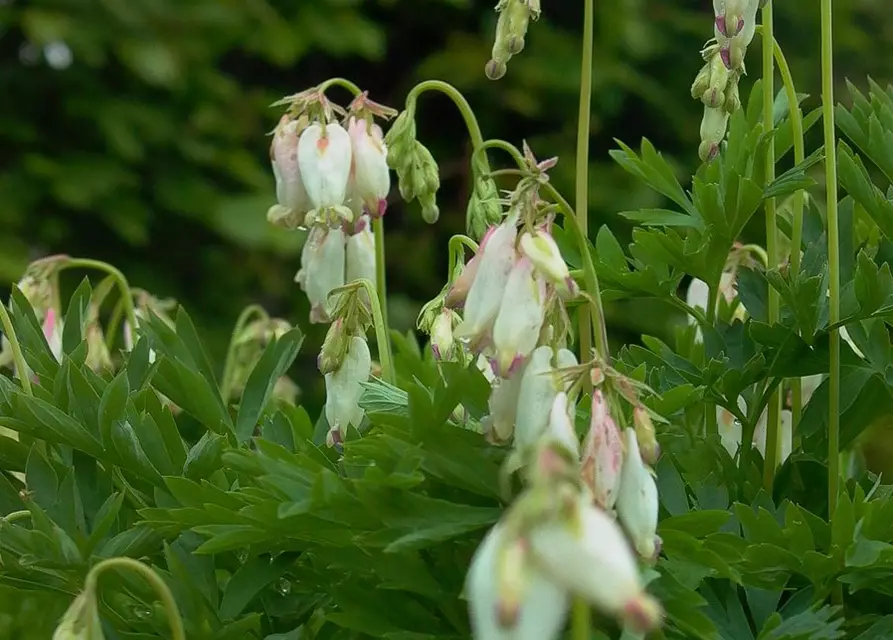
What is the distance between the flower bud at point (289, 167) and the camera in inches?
39.1

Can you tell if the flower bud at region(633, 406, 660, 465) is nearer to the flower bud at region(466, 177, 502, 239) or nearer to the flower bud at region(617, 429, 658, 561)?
the flower bud at region(617, 429, 658, 561)

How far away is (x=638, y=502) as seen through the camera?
1.90ft

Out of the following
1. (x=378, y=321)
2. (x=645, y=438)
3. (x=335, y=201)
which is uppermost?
(x=335, y=201)

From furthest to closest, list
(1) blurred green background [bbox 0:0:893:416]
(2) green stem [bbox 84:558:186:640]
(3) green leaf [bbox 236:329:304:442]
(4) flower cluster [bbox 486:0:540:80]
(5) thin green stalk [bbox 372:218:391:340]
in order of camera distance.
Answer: (1) blurred green background [bbox 0:0:893:416] → (5) thin green stalk [bbox 372:218:391:340] → (3) green leaf [bbox 236:329:304:442] → (4) flower cluster [bbox 486:0:540:80] → (2) green stem [bbox 84:558:186:640]

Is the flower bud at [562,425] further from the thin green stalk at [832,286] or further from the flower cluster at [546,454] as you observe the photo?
the thin green stalk at [832,286]

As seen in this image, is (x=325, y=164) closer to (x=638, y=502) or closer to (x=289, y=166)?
(x=289, y=166)

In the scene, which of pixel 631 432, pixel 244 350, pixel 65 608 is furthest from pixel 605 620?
pixel 244 350

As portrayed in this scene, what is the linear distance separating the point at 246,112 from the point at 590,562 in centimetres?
261

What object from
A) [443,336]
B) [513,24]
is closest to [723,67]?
[513,24]

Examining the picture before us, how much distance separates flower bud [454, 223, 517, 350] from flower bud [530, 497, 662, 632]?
0.78 ft

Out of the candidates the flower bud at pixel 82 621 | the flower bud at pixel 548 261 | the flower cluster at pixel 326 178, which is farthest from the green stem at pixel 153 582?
the flower cluster at pixel 326 178

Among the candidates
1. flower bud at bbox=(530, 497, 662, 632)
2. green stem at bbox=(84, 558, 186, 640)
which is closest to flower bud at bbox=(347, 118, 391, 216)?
→ green stem at bbox=(84, 558, 186, 640)

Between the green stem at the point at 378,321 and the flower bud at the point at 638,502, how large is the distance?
325 mm

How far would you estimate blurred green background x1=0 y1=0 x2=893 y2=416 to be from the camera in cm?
259
